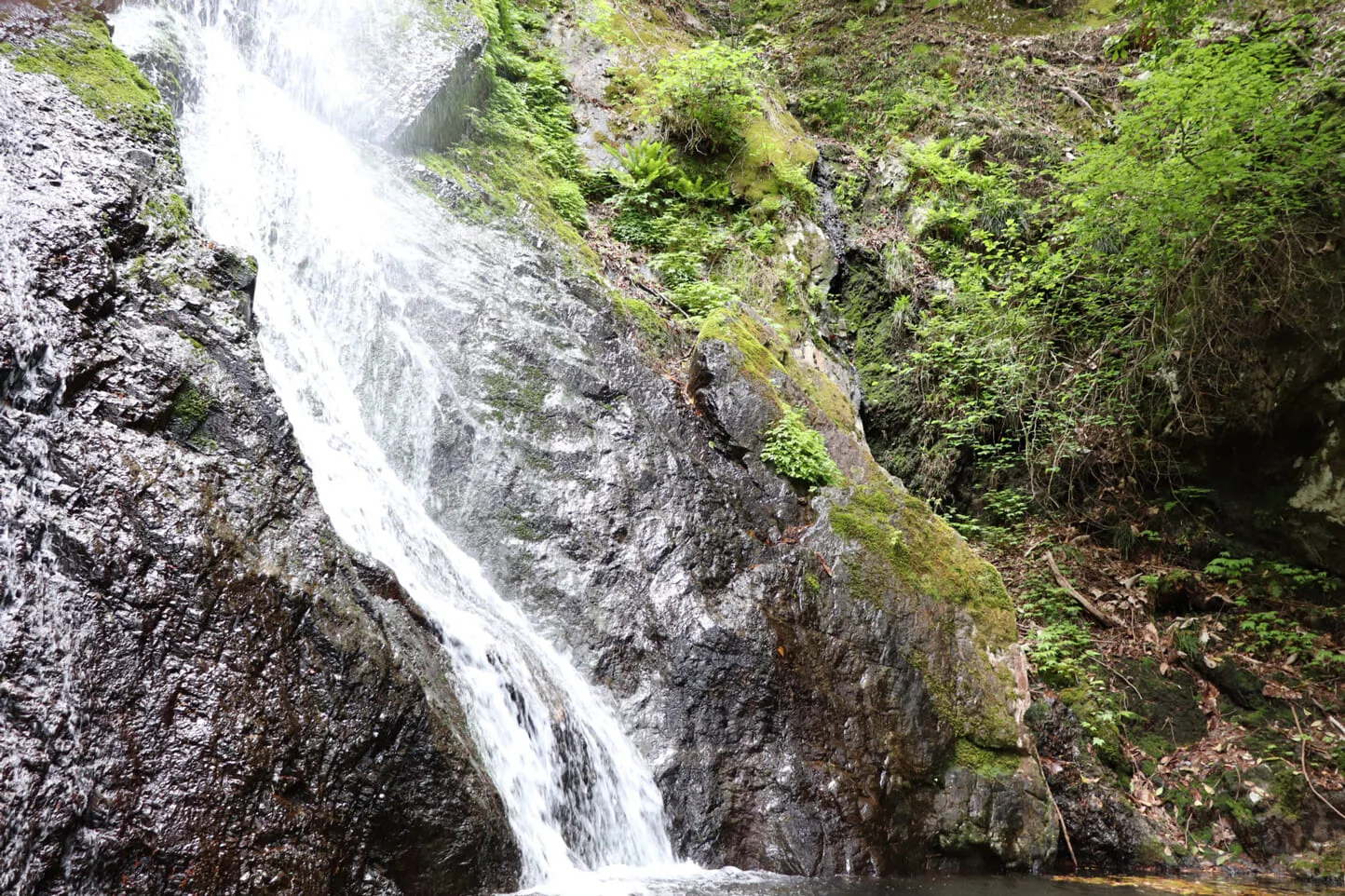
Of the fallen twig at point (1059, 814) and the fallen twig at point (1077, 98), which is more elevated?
the fallen twig at point (1077, 98)

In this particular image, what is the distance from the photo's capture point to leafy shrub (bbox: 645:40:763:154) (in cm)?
966

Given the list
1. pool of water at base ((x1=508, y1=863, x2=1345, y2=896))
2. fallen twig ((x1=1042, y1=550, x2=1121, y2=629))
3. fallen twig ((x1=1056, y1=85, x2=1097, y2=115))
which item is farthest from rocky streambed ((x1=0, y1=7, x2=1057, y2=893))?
fallen twig ((x1=1056, y1=85, x2=1097, y2=115))

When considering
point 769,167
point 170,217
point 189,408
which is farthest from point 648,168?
point 189,408

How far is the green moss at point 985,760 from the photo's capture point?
5473 millimetres

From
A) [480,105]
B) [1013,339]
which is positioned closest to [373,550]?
[480,105]

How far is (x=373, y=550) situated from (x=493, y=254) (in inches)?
144

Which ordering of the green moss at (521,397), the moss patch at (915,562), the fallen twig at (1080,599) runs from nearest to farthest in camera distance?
the moss patch at (915,562)
the green moss at (521,397)
the fallen twig at (1080,599)

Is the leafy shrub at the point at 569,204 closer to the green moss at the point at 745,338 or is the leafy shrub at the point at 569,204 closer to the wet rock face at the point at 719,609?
the wet rock face at the point at 719,609

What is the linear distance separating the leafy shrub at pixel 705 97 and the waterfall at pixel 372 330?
3452mm

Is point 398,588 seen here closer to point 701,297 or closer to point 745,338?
point 745,338

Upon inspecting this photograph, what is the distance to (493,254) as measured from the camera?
24.1 feet

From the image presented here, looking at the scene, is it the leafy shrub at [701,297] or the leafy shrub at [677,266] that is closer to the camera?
the leafy shrub at [701,297]

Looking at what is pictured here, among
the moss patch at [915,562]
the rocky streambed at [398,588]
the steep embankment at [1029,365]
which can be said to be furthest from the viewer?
the moss patch at [915,562]

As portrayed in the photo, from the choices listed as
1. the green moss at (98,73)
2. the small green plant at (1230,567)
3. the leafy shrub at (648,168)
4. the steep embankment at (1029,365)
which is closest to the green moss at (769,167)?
the steep embankment at (1029,365)
